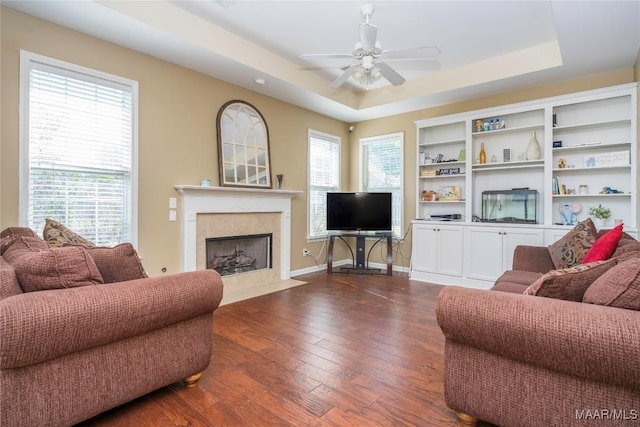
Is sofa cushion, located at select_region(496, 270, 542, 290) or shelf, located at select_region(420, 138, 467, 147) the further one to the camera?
shelf, located at select_region(420, 138, 467, 147)

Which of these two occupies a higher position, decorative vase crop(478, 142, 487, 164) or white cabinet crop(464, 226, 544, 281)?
decorative vase crop(478, 142, 487, 164)

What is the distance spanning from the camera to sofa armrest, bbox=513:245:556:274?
3143 mm

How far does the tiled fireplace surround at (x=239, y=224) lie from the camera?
3.79 m

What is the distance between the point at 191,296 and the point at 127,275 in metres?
0.39

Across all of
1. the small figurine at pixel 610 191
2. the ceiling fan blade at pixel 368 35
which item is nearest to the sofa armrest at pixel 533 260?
the small figurine at pixel 610 191

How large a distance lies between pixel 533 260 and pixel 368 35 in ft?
8.66

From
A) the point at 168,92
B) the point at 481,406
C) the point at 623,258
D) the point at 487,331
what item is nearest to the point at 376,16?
the point at 168,92

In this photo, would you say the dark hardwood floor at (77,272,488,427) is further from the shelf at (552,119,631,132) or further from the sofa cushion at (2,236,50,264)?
the shelf at (552,119,631,132)

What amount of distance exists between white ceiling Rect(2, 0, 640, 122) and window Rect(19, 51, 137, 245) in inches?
19.1

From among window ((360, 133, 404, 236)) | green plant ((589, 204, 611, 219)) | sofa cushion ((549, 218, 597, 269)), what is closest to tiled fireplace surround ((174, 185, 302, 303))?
window ((360, 133, 404, 236))

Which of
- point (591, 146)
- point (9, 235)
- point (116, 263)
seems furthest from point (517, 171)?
point (9, 235)

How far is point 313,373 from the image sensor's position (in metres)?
2.16

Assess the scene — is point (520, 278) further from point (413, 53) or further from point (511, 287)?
point (413, 53)

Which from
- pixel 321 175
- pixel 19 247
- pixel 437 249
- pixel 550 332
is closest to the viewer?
pixel 550 332
